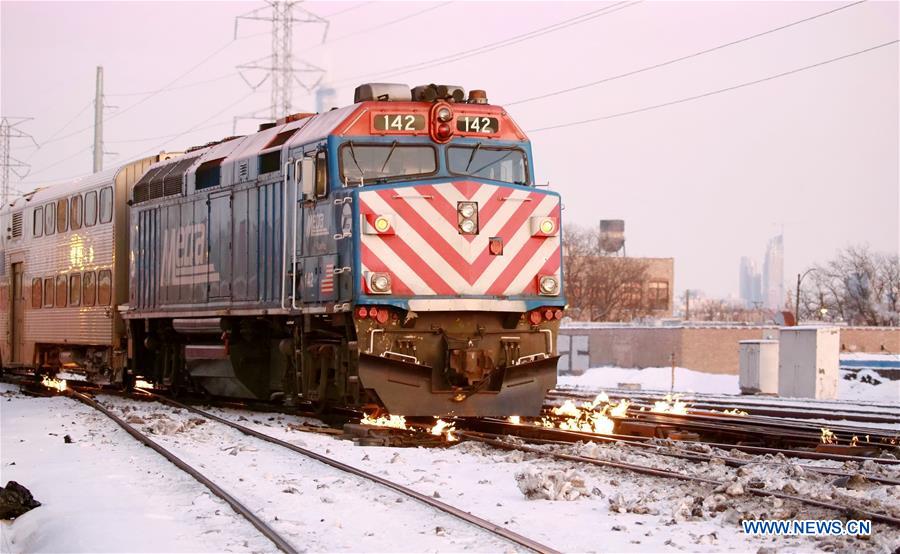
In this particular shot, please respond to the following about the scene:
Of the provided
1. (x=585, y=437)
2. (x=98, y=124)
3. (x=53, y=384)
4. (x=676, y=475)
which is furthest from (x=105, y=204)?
(x=98, y=124)

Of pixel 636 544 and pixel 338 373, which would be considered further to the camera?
pixel 338 373

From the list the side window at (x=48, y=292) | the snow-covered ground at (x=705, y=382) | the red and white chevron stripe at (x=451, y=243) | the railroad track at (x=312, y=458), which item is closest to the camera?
the railroad track at (x=312, y=458)

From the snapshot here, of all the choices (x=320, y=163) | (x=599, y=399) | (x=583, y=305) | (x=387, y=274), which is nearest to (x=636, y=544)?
(x=387, y=274)

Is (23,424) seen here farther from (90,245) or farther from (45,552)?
(45,552)

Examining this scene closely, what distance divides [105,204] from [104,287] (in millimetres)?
1637

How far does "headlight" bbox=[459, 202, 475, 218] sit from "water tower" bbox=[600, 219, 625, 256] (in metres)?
88.2

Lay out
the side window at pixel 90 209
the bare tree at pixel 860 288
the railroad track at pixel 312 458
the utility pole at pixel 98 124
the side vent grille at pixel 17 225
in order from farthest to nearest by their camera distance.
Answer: the bare tree at pixel 860 288
the utility pole at pixel 98 124
the side vent grille at pixel 17 225
the side window at pixel 90 209
the railroad track at pixel 312 458

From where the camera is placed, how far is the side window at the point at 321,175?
13.4m

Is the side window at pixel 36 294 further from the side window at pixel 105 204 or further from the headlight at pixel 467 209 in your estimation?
the headlight at pixel 467 209

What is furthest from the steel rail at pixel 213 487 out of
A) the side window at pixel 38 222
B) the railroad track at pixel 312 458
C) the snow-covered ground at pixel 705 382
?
the snow-covered ground at pixel 705 382

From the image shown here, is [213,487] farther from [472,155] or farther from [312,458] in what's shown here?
[472,155]

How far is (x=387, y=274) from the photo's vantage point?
1270cm

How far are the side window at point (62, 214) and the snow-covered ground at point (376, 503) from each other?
11167 mm

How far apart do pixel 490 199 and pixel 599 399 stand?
5438 mm
